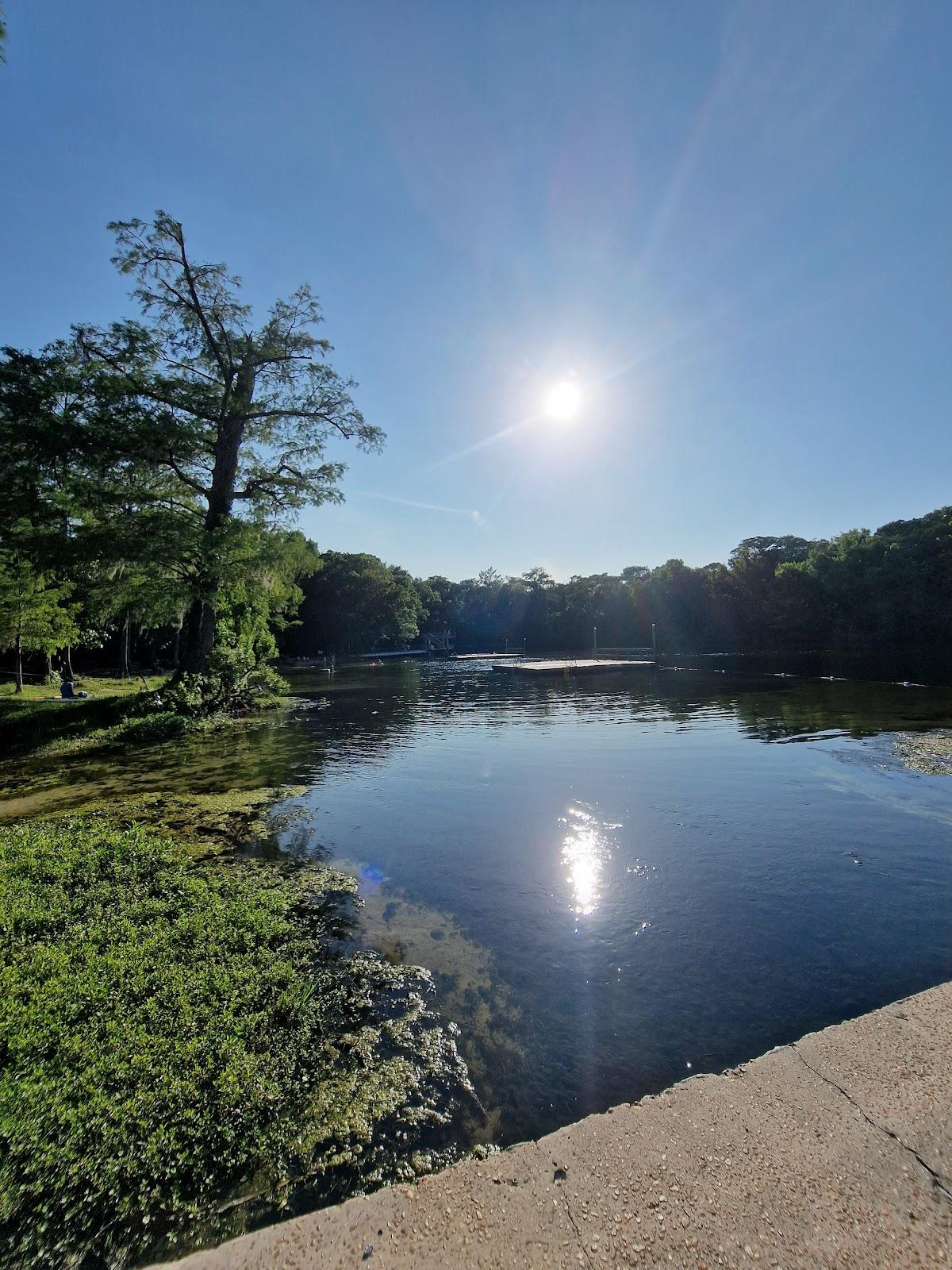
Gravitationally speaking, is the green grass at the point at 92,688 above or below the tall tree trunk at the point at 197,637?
below

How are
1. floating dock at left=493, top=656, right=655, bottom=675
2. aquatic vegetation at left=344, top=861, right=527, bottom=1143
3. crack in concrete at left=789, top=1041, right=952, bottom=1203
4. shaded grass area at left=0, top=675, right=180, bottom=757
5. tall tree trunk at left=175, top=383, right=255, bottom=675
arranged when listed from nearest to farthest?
1. crack in concrete at left=789, top=1041, right=952, bottom=1203
2. aquatic vegetation at left=344, top=861, right=527, bottom=1143
3. shaded grass area at left=0, top=675, right=180, bottom=757
4. tall tree trunk at left=175, top=383, right=255, bottom=675
5. floating dock at left=493, top=656, right=655, bottom=675

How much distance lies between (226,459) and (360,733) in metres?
10.3

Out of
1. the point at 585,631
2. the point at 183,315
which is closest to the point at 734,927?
the point at 183,315

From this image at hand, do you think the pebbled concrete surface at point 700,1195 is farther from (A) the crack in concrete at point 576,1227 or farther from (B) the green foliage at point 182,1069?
(B) the green foliage at point 182,1069

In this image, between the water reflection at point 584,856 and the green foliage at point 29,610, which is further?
the green foliage at point 29,610

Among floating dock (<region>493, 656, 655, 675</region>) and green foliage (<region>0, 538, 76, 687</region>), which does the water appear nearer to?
green foliage (<region>0, 538, 76, 687</region>)

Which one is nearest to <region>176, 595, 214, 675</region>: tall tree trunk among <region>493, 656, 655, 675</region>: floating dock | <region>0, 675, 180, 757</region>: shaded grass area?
<region>0, 675, 180, 757</region>: shaded grass area

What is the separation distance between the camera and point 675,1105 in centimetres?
303

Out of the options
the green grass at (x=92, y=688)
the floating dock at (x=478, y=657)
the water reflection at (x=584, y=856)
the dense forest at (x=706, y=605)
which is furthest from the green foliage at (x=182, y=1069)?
the floating dock at (x=478, y=657)

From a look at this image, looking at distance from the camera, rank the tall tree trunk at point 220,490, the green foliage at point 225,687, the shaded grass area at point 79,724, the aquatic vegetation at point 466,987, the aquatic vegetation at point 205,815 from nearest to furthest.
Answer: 1. the aquatic vegetation at point 466,987
2. the aquatic vegetation at point 205,815
3. the shaded grass area at point 79,724
4. the green foliage at point 225,687
5. the tall tree trunk at point 220,490

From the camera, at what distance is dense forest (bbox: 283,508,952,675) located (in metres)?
46.3

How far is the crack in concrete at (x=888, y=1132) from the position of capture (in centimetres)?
239

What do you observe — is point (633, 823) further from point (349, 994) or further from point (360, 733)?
point (360, 733)

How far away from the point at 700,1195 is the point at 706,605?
3010 inches
